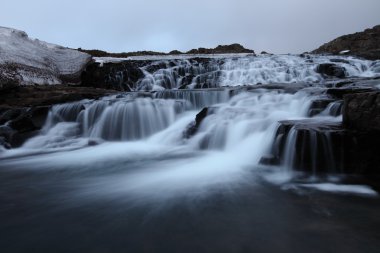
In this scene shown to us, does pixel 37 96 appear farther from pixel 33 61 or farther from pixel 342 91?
pixel 342 91

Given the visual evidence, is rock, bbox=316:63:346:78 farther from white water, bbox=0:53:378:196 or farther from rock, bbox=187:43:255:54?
rock, bbox=187:43:255:54

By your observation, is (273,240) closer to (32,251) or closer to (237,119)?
(32,251)

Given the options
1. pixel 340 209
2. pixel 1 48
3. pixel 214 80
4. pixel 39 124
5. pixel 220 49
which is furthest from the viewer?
pixel 220 49

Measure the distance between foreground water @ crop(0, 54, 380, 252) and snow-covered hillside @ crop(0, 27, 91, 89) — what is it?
15.3 ft

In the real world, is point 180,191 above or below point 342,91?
below

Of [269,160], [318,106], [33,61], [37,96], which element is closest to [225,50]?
[33,61]

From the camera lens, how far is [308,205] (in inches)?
147

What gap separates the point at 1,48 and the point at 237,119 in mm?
10352

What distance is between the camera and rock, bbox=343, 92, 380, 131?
4.86 m

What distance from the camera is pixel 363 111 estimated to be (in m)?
5.00

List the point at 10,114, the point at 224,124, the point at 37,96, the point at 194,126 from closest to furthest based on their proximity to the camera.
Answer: the point at 224,124 → the point at 194,126 → the point at 10,114 → the point at 37,96

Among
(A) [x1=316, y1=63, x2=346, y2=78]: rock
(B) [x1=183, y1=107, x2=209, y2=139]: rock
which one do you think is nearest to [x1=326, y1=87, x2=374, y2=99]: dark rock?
(B) [x1=183, y1=107, x2=209, y2=139]: rock

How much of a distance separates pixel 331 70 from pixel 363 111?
9.90m

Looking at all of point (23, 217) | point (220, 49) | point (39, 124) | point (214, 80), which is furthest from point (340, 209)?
point (220, 49)
